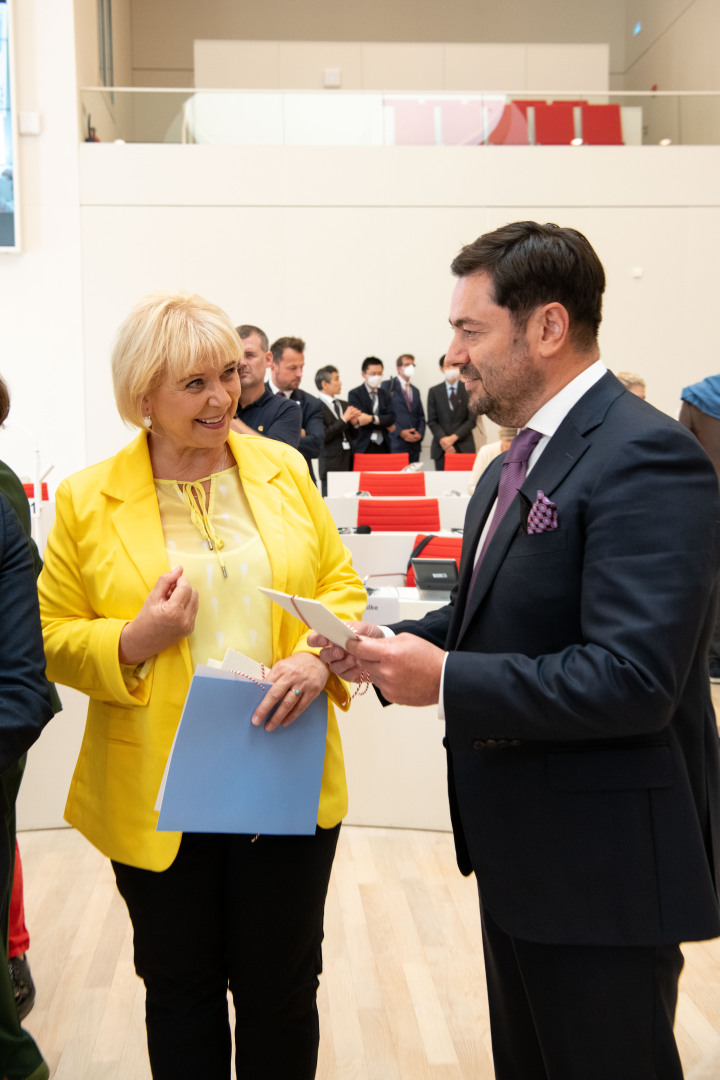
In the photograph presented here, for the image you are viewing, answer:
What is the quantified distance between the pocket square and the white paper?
Result: 31 centimetres

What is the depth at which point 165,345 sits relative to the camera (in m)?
1.77

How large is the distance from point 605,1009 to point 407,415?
10330 millimetres

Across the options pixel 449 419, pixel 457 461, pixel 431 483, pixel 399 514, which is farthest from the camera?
pixel 449 419

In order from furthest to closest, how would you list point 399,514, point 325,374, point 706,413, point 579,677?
point 325,374, point 399,514, point 706,413, point 579,677

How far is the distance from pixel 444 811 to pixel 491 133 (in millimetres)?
9759

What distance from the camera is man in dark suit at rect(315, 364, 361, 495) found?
962 cm

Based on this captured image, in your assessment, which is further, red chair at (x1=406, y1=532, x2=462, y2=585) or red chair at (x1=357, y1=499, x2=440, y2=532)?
red chair at (x1=357, y1=499, x2=440, y2=532)

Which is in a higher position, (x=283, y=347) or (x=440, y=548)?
(x=283, y=347)

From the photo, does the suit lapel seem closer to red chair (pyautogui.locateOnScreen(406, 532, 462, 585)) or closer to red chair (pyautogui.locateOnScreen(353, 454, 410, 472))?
red chair (pyautogui.locateOnScreen(406, 532, 462, 585))

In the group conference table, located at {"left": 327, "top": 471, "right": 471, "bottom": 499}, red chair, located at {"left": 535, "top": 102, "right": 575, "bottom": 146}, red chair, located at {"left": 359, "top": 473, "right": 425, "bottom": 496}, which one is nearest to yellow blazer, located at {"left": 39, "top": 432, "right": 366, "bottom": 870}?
red chair, located at {"left": 359, "top": 473, "right": 425, "bottom": 496}

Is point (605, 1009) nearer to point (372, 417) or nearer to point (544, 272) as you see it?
point (544, 272)

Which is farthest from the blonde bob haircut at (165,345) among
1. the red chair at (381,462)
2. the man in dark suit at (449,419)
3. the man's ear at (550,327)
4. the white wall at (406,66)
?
the white wall at (406,66)

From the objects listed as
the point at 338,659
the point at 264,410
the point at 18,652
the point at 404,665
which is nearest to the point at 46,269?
the point at 264,410

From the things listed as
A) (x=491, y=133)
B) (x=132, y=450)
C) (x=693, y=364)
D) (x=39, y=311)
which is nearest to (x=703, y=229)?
(x=693, y=364)
